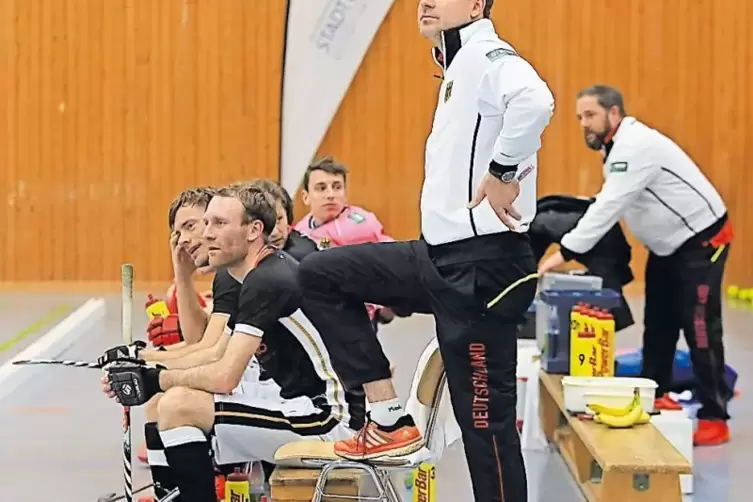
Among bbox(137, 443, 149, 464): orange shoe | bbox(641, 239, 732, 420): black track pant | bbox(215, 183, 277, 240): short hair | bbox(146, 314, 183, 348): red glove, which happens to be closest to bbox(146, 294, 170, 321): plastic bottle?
bbox(146, 314, 183, 348): red glove

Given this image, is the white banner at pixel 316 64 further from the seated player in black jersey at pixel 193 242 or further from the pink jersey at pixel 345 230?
the seated player in black jersey at pixel 193 242

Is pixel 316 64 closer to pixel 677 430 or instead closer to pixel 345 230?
pixel 345 230

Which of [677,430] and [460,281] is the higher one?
[460,281]

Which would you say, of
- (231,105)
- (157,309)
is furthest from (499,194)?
(231,105)

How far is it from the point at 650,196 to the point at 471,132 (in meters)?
2.20

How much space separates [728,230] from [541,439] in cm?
117

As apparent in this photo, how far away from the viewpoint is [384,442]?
2.91m

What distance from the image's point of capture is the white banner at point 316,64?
9.17 m

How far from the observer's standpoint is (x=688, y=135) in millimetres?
9359

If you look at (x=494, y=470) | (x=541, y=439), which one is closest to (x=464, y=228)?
(x=494, y=470)

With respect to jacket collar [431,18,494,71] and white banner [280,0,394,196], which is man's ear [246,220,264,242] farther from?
white banner [280,0,394,196]

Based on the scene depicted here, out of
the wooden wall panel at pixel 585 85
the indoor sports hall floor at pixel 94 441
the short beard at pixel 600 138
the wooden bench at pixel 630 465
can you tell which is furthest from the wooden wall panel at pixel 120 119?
the wooden bench at pixel 630 465

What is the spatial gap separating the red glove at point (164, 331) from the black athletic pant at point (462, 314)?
4.30 feet

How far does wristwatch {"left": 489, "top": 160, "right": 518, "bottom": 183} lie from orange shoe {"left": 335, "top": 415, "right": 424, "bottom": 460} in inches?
26.1
